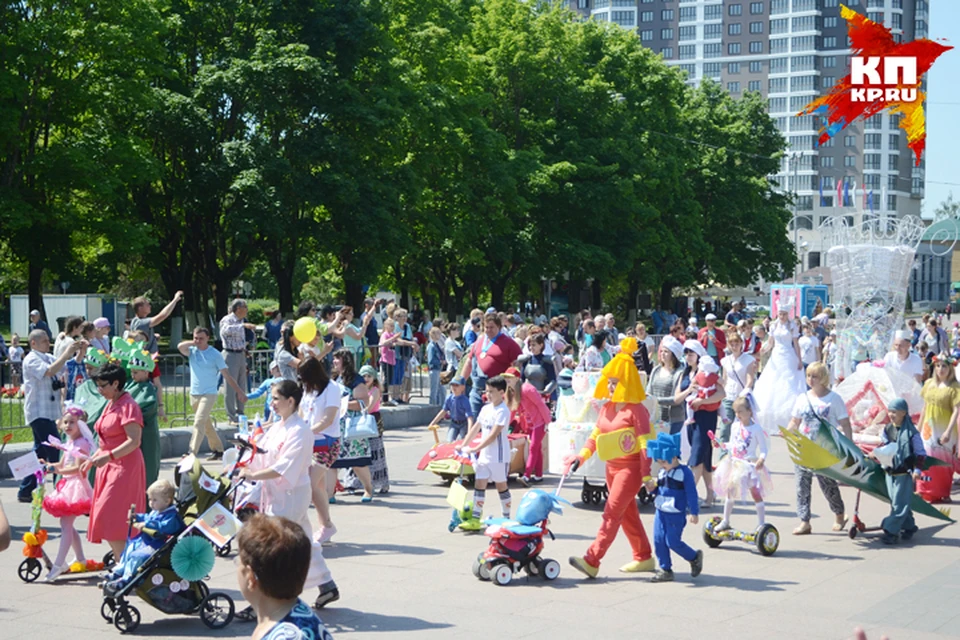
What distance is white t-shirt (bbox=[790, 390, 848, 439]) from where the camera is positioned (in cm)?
1148

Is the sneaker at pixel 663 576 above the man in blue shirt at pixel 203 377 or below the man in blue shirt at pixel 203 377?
below

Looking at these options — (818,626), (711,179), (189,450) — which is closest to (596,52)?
(711,179)

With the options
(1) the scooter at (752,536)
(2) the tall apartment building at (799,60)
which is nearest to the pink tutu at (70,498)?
(1) the scooter at (752,536)

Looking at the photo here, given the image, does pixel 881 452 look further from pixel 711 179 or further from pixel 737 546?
pixel 711 179

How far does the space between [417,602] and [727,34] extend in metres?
144

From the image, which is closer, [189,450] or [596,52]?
[189,450]

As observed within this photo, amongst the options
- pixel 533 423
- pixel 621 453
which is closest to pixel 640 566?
pixel 621 453

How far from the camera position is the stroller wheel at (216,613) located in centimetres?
798

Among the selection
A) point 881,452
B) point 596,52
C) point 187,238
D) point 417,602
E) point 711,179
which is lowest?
point 417,602

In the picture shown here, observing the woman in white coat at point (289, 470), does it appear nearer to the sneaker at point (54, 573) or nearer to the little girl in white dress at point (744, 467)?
the sneaker at point (54, 573)

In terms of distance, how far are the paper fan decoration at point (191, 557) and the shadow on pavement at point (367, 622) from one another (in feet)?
2.93

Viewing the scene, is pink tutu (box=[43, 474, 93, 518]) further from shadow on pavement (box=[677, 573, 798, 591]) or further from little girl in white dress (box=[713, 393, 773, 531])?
little girl in white dress (box=[713, 393, 773, 531])

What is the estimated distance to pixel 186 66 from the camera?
38375 millimetres

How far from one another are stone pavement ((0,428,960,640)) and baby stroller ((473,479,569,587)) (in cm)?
11
